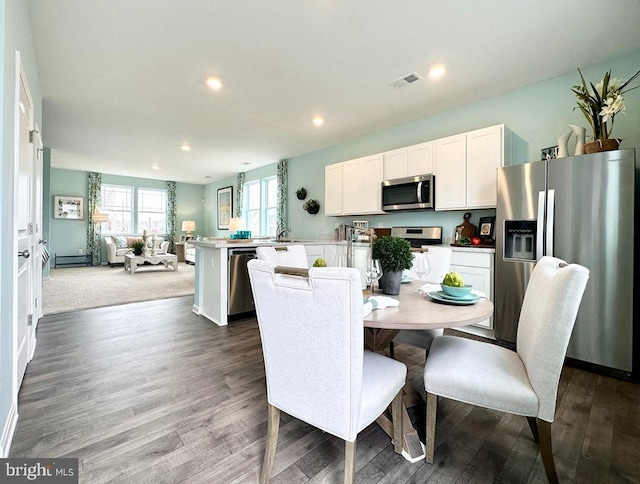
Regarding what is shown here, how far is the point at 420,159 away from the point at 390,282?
2639 millimetres

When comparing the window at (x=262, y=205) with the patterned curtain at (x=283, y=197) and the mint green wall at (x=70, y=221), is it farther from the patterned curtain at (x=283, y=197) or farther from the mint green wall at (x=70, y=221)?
the mint green wall at (x=70, y=221)

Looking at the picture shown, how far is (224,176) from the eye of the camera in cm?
888

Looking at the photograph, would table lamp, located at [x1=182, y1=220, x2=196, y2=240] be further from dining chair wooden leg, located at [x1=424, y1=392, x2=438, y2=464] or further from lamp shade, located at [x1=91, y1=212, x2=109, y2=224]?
dining chair wooden leg, located at [x1=424, y1=392, x2=438, y2=464]

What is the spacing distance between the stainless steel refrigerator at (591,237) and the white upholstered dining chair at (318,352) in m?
2.15

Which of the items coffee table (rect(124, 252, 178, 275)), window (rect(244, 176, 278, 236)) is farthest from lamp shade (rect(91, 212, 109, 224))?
window (rect(244, 176, 278, 236))

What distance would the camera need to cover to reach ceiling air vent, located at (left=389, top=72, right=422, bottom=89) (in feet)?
9.54

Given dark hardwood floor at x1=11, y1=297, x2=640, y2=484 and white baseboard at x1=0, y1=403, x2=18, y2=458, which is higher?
white baseboard at x1=0, y1=403, x2=18, y2=458

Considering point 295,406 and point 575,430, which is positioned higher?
point 295,406

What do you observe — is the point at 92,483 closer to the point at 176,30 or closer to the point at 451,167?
the point at 176,30

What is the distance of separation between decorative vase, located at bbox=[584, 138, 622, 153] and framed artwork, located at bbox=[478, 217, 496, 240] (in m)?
1.06

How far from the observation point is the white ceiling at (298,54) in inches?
82.3

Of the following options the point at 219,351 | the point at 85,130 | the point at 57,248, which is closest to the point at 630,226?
the point at 219,351

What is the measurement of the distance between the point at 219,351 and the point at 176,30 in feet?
8.88

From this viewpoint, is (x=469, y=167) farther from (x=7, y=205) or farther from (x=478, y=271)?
(x=7, y=205)
